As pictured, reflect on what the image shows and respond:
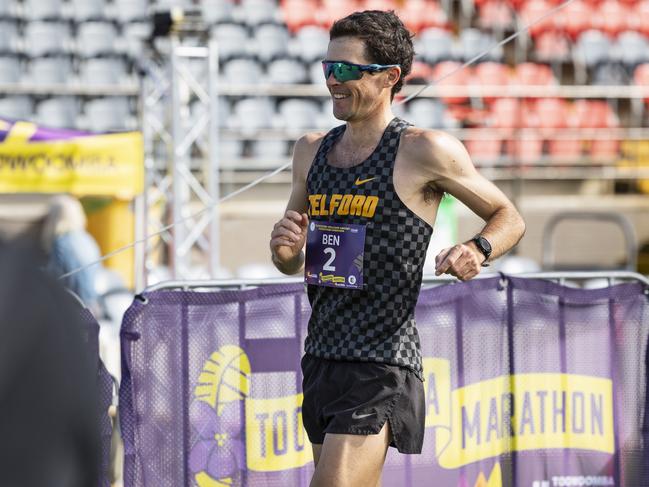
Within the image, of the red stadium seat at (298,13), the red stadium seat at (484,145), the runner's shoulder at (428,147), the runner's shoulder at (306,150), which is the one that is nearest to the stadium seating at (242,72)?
the red stadium seat at (298,13)

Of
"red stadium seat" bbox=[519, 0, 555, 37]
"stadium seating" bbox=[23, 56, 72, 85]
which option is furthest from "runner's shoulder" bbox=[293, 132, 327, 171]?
"red stadium seat" bbox=[519, 0, 555, 37]

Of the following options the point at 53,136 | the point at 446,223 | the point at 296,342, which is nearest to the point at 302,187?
the point at 296,342

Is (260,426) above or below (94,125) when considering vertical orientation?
below

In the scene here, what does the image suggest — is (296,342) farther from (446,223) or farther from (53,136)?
(446,223)

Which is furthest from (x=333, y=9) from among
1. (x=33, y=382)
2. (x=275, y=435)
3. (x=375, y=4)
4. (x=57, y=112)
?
(x=33, y=382)

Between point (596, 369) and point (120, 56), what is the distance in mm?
10644

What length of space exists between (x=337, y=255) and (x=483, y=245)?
450 millimetres

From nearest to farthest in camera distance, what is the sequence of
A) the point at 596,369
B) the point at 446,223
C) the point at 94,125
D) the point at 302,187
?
1. the point at 302,187
2. the point at 596,369
3. the point at 446,223
4. the point at 94,125

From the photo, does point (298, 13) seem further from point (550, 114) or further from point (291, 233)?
point (291, 233)

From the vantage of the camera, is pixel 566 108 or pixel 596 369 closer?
pixel 596 369

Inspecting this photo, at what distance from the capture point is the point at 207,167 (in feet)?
28.8

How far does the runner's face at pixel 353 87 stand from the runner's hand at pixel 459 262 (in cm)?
57

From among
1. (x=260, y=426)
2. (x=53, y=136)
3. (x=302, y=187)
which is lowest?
(x=260, y=426)

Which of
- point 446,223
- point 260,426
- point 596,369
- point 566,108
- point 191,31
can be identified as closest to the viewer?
point 260,426
